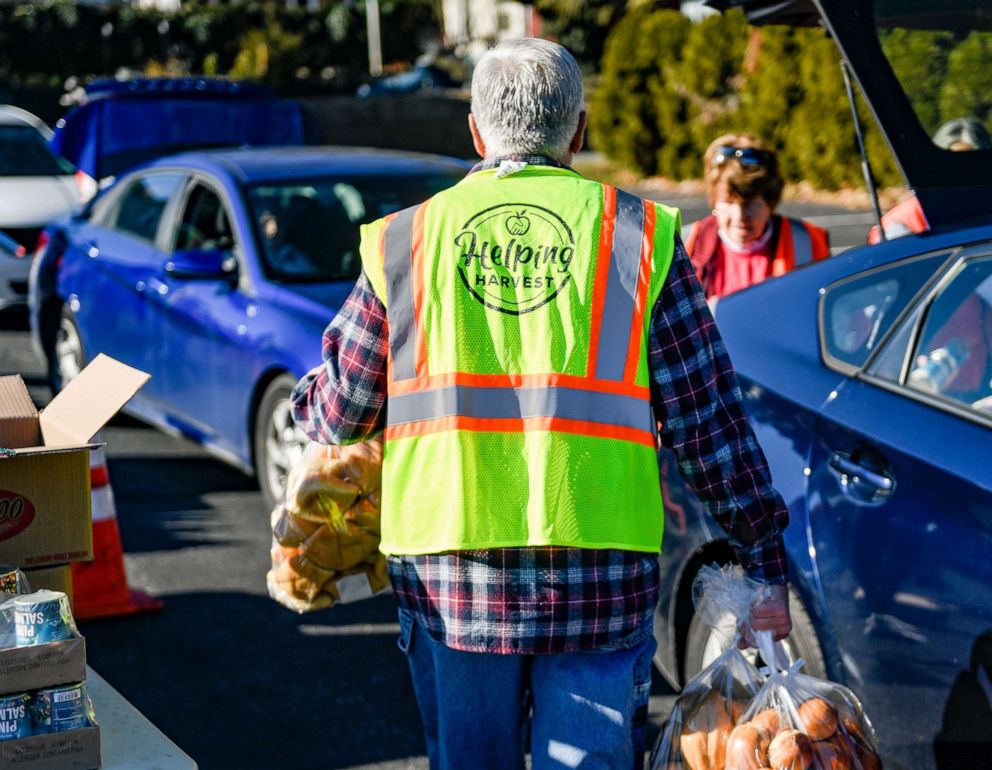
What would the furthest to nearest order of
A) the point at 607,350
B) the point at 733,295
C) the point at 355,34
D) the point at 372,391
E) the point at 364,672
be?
the point at 355,34 → the point at 364,672 → the point at 733,295 → the point at 372,391 → the point at 607,350

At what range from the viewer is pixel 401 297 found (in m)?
2.31

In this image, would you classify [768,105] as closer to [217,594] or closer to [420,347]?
[217,594]

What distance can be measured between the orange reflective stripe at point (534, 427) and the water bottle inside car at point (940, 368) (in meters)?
1.07

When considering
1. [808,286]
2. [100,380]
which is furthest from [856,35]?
[100,380]

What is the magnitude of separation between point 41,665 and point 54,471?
51cm

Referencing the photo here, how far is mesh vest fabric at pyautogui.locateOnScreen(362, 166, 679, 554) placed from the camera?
2254 mm

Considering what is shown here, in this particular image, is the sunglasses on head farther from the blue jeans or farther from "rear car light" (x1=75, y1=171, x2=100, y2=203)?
"rear car light" (x1=75, y1=171, x2=100, y2=203)

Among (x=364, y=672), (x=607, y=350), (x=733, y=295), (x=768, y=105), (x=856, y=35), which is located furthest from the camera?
(x=768, y=105)

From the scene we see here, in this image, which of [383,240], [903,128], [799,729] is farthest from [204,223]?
[799,729]

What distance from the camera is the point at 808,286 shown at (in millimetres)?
3580

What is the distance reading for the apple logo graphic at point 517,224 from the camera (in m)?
2.28

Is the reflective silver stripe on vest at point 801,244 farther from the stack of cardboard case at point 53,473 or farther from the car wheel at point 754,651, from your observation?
the stack of cardboard case at point 53,473

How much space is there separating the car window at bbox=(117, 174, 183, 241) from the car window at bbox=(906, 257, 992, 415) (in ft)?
15.0

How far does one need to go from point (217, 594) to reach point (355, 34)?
36.6 meters
